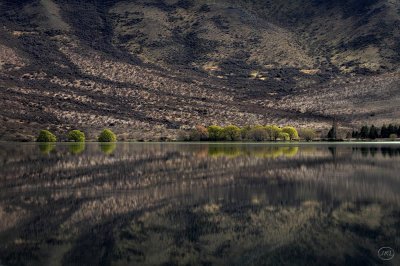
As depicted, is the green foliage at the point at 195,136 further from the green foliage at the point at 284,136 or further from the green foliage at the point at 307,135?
the green foliage at the point at 307,135

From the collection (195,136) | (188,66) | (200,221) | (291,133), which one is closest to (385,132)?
(291,133)

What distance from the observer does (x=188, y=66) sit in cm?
14400

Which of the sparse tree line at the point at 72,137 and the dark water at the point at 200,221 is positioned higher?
the sparse tree line at the point at 72,137

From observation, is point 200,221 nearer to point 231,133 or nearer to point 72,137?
point 231,133

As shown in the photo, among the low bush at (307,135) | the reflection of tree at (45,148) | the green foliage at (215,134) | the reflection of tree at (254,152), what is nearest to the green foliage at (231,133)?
the green foliage at (215,134)

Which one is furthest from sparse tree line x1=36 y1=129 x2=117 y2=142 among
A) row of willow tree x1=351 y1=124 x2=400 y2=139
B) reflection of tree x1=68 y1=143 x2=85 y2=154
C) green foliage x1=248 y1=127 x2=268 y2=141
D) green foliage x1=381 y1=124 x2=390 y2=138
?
green foliage x1=381 y1=124 x2=390 y2=138

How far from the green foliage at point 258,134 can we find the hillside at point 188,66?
→ 22.4 metres

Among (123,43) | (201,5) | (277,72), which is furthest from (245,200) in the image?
(201,5)

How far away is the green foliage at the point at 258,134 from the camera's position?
7975cm

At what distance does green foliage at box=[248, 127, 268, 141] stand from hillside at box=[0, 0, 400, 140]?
22.4 metres

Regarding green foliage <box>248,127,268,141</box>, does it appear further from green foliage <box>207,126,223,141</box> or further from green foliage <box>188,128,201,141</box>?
green foliage <box>188,128,201,141</box>

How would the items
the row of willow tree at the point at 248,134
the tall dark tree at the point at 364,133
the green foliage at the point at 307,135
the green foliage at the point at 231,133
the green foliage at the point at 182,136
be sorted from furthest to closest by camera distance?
the green foliage at the point at 182,136 < the green foliage at the point at 307,135 < the green foliage at the point at 231,133 < the row of willow tree at the point at 248,134 < the tall dark tree at the point at 364,133

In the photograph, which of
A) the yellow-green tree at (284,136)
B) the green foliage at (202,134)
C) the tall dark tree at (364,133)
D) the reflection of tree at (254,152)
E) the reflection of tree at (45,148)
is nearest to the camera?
the reflection of tree at (254,152)

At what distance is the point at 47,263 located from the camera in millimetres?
6918
